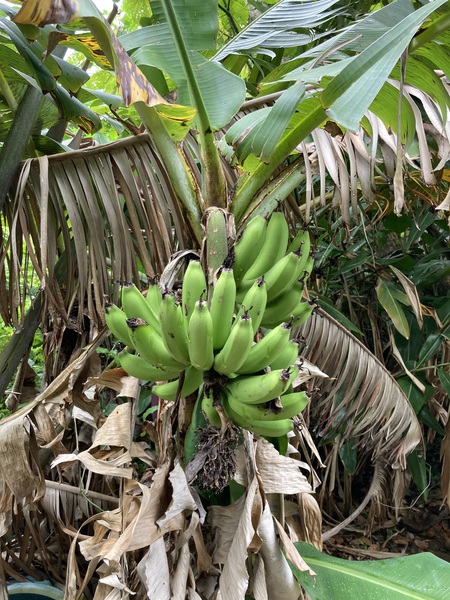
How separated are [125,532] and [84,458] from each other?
0.18 m

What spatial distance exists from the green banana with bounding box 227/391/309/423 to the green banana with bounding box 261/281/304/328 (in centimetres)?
18

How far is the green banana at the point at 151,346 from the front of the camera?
793 millimetres

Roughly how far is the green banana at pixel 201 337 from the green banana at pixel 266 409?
89mm

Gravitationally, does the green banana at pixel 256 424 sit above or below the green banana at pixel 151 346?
below

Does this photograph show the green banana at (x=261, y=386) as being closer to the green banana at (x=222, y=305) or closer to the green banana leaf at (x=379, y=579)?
the green banana at (x=222, y=305)

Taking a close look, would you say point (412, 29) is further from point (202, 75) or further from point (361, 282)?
point (361, 282)

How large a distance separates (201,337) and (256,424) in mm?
228

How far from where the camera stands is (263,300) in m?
0.81

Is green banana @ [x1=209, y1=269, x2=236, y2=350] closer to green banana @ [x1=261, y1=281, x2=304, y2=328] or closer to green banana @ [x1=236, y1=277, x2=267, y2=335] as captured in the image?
green banana @ [x1=236, y1=277, x2=267, y2=335]

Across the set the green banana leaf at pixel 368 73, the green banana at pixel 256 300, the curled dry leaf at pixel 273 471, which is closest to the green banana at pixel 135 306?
the green banana at pixel 256 300

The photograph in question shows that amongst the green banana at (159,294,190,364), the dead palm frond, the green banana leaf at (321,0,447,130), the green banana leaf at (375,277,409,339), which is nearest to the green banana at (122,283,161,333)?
the green banana at (159,294,190,364)

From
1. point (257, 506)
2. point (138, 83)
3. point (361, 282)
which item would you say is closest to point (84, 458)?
point (257, 506)

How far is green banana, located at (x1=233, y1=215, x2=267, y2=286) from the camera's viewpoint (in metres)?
0.91

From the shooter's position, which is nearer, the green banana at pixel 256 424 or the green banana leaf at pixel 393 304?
the green banana at pixel 256 424
